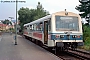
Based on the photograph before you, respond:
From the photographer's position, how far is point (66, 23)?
17.3 meters

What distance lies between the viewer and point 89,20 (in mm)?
50125

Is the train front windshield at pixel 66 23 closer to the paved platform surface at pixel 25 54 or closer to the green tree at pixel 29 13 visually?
the paved platform surface at pixel 25 54

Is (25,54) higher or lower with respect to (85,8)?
lower

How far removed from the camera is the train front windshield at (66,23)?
1714 centimetres

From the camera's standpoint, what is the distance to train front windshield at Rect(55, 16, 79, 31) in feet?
56.2

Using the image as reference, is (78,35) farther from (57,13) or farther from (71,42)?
(57,13)

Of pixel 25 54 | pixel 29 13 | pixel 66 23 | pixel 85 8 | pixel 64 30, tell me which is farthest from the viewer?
pixel 29 13

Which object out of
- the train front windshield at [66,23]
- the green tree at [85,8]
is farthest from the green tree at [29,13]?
the train front windshield at [66,23]

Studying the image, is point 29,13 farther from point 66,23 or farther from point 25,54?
point 25,54

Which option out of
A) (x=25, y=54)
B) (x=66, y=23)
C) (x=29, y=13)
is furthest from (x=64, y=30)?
(x=29, y=13)

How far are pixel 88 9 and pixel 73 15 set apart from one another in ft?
109

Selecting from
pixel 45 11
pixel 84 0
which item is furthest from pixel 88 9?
pixel 45 11

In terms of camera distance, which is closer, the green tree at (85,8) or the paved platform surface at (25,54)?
the paved platform surface at (25,54)

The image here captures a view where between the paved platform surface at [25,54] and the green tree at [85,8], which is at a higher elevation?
the green tree at [85,8]
